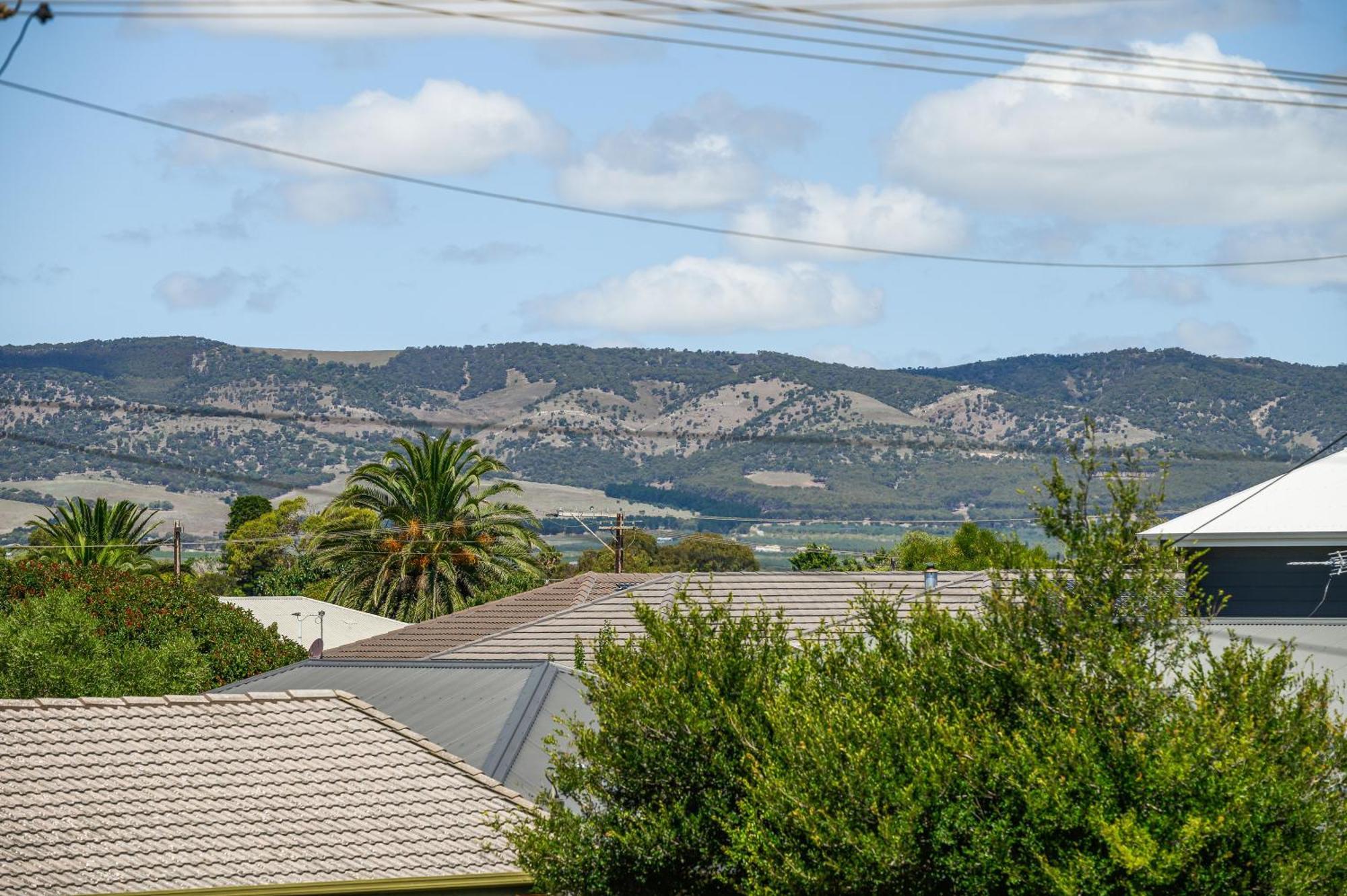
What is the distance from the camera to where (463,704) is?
87.7 feet

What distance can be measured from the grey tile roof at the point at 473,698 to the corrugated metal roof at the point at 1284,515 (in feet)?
36.1

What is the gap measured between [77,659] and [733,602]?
14.9 metres

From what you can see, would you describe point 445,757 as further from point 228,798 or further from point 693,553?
point 693,553

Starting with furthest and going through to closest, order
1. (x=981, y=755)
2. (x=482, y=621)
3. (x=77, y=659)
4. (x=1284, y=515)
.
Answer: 1. (x=77, y=659)
2. (x=482, y=621)
3. (x=1284, y=515)
4. (x=981, y=755)

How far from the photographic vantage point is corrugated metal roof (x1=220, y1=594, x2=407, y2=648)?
66.6 metres

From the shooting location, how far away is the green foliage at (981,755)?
1414 centimetres

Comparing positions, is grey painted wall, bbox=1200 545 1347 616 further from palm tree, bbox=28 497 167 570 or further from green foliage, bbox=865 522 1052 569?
palm tree, bbox=28 497 167 570

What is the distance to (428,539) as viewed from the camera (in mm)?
60000

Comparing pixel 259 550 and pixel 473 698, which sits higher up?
pixel 473 698

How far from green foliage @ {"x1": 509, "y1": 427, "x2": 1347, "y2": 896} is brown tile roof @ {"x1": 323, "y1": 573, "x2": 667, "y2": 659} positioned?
1488 centimetres

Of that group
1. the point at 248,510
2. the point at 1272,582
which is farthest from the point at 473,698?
the point at 248,510

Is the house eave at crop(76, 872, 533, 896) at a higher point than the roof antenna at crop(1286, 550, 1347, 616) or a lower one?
lower

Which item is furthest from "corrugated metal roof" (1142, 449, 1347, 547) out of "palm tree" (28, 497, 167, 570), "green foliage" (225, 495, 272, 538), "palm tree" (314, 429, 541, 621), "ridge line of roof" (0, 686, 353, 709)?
"green foliage" (225, 495, 272, 538)

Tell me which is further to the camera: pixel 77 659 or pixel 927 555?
pixel 927 555
